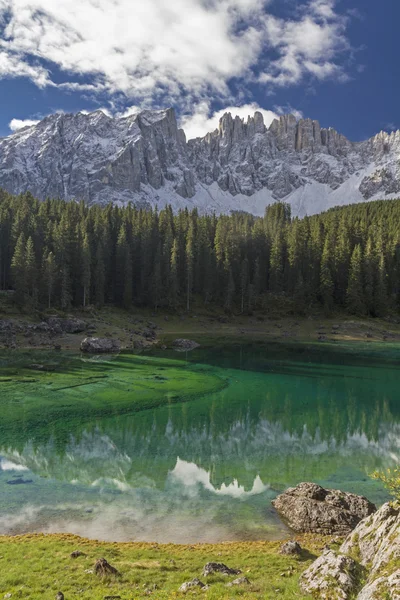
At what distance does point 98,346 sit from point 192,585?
59.6 meters

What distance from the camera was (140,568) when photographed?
13.2 m

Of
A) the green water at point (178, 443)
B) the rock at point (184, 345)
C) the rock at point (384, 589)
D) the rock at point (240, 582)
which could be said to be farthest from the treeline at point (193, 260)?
the rock at point (384, 589)

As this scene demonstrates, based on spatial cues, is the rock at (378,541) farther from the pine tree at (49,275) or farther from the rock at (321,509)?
the pine tree at (49,275)

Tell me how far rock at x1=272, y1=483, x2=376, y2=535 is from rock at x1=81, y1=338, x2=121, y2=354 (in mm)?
52508

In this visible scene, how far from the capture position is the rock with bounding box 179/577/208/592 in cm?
1126

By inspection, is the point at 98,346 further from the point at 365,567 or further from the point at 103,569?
the point at 365,567

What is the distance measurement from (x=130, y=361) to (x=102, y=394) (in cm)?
1895

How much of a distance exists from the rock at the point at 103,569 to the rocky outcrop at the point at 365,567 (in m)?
5.82

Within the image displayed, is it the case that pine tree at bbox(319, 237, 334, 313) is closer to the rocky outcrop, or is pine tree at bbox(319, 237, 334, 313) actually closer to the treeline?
the treeline

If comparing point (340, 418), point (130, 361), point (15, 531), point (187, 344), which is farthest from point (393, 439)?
point (187, 344)

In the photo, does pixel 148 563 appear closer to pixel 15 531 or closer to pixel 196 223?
pixel 15 531

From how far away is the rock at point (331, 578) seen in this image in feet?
32.7

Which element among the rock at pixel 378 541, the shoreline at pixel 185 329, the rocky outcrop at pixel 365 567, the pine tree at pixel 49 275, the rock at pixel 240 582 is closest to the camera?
the rocky outcrop at pixel 365 567

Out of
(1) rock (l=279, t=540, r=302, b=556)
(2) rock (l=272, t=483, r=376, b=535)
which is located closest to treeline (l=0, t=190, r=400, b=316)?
(2) rock (l=272, t=483, r=376, b=535)
